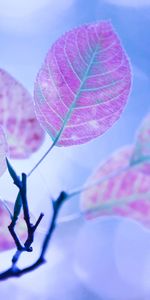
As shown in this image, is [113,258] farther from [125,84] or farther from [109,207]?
[125,84]

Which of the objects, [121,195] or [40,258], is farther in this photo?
[121,195]

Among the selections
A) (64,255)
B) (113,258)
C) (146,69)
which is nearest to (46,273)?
(64,255)

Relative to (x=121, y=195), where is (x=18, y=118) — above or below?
above

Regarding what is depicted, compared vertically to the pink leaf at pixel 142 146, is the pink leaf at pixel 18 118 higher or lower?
higher

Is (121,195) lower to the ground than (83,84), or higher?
lower

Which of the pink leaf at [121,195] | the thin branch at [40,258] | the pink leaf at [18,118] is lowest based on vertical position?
the pink leaf at [121,195]
